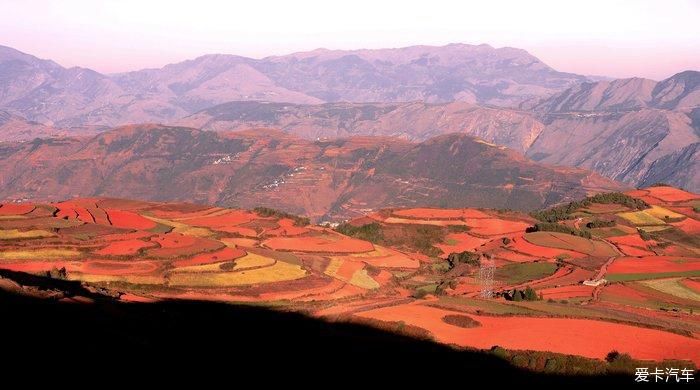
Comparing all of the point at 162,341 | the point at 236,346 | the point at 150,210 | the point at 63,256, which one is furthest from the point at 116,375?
the point at 150,210

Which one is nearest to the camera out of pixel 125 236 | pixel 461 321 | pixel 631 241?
pixel 461 321

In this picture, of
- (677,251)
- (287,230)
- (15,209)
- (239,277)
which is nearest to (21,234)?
(15,209)

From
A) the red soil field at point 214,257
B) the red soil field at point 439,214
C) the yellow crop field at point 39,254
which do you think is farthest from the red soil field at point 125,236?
the red soil field at point 439,214

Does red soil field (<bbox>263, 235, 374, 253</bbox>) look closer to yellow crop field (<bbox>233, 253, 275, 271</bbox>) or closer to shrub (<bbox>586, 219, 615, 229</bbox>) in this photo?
yellow crop field (<bbox>233, 253, 275, 271</bbox>)

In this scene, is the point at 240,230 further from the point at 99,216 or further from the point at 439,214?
the point at 439,214

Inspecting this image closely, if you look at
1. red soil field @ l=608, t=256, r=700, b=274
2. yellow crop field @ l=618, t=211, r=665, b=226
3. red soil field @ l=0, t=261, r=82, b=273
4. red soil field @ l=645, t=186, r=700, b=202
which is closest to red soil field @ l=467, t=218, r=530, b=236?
yellow crop field @ l=618, t=211, r=665, b=226

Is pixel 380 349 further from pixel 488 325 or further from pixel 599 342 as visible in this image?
pixel 599 342
